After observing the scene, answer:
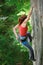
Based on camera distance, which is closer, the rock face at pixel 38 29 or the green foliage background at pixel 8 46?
the rock face at pixel 38 29

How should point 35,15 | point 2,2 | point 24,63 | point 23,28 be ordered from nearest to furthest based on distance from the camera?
1. point 23,28
2. point 35,15
3. point 24,63
4. point 2,2

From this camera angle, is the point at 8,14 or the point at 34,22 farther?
the point at 8,14

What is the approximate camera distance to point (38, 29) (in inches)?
248

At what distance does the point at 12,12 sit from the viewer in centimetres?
1130

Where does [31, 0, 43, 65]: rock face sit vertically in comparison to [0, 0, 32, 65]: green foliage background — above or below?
above

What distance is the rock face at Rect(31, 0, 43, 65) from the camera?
230 inches

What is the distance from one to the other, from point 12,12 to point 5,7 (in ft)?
1.30

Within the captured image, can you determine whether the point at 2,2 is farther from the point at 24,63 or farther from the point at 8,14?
the point at 24,63

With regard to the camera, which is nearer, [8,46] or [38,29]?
[38,29]

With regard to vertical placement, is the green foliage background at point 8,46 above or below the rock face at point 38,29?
below

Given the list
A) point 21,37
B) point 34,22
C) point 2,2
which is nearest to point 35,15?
point 34,22

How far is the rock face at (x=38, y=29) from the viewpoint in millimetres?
5848

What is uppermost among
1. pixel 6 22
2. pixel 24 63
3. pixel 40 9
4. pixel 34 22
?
pixel 40 9

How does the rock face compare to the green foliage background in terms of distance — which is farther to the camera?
the green foliage background
